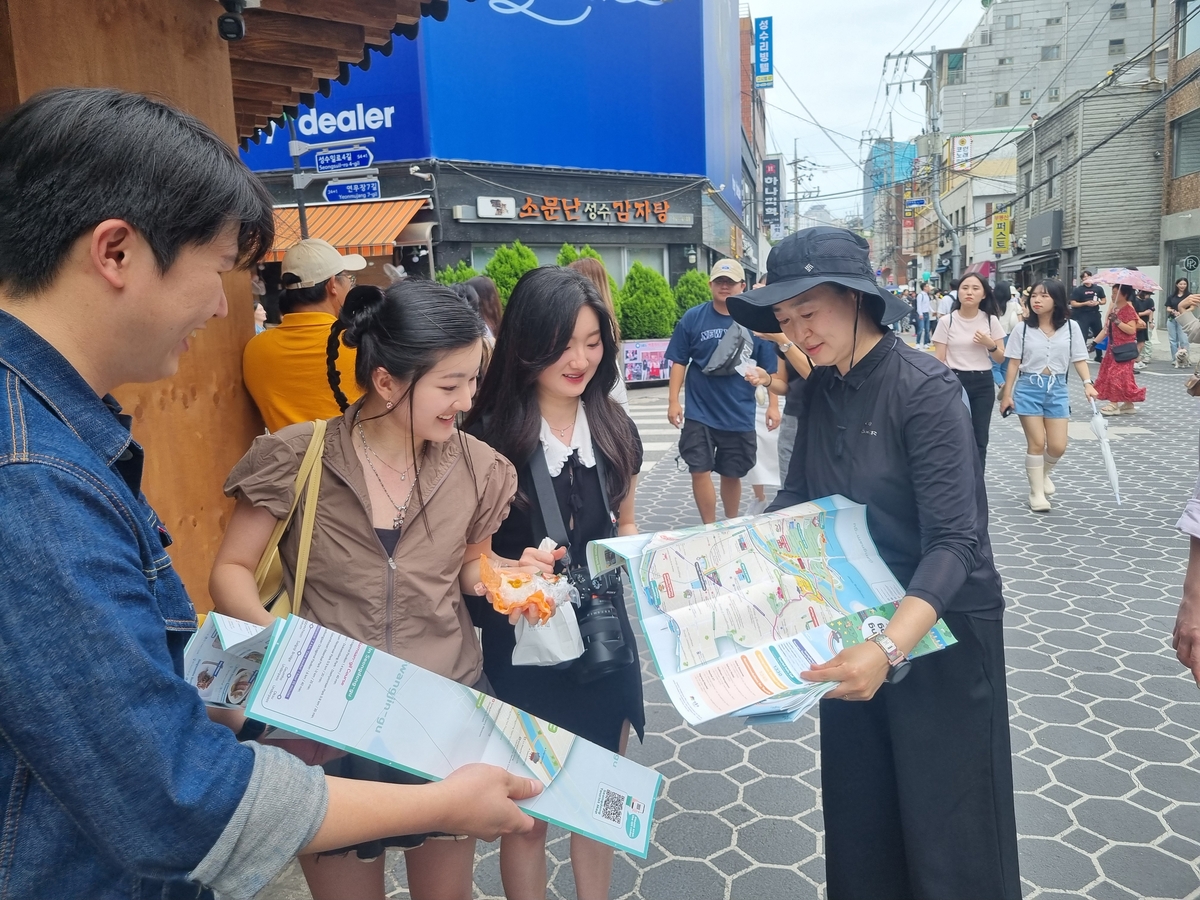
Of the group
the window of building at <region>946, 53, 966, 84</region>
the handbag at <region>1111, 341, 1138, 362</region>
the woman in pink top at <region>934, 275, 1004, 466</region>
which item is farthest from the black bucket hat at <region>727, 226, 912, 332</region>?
the window of building at <region>946, 53, 966, 84</region>

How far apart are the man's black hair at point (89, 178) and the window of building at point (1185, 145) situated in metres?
26.5

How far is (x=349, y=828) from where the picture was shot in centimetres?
106

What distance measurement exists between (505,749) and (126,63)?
9.48ft

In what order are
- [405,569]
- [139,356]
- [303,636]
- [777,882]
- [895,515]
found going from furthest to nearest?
[777,882] → [895,515] → [405,569] → [303,636] → [139,356]

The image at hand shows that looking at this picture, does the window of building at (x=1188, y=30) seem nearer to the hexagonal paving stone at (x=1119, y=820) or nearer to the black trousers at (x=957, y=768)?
the hexagonal paving stone at (x=1119, y=820)

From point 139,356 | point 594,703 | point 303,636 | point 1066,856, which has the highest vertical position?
point 139,356

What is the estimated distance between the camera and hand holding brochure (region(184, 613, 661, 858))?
1249mm

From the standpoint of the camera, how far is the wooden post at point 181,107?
2613 millimetres

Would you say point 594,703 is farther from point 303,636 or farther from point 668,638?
point 303,636

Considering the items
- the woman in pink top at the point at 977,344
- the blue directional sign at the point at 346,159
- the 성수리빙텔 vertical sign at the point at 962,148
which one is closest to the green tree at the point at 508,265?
the blue directional sign at the point at 346,159

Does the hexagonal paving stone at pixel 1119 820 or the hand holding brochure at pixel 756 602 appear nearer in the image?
the hand holding brochure at pixel 756 602

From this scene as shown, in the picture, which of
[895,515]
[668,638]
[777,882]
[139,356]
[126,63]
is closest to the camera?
[139,356]

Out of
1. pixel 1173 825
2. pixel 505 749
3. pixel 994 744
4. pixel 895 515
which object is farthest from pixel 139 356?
pixel 1173 825

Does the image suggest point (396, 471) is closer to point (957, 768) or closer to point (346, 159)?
point (957, 768)
